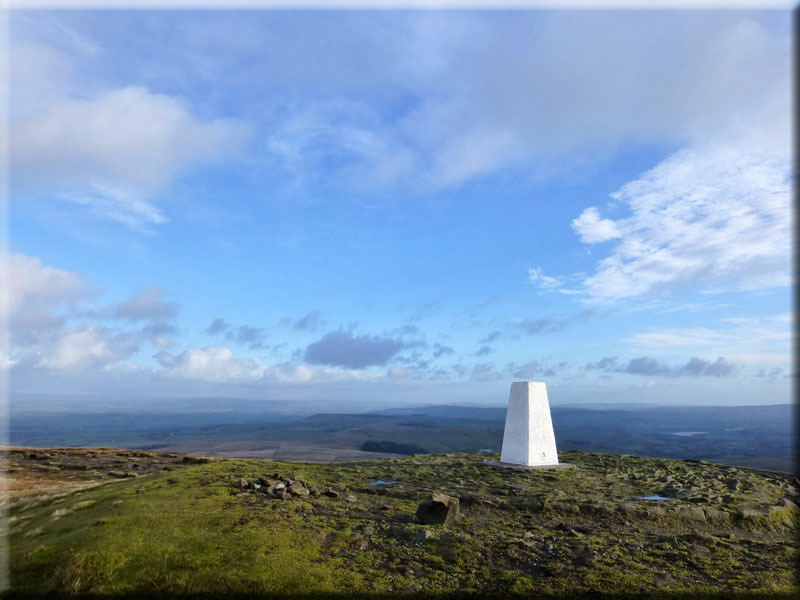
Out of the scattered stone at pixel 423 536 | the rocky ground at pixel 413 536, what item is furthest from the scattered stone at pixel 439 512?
the scattered stone at pixel 423 536

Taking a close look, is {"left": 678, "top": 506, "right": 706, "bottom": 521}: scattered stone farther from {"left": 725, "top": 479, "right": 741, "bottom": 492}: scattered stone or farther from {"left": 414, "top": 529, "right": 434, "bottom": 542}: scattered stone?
{"left": 414, "top": 529, "right": 434, "bottom": 542}: scattered stone

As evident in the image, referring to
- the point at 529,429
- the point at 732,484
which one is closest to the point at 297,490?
the point at 529,429

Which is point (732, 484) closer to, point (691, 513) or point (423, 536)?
point (691, 513)

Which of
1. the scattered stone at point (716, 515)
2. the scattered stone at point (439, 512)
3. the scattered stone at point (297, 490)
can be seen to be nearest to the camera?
the scattered stone at point (439, 512)

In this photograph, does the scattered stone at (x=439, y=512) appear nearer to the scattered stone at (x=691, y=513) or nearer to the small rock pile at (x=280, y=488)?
the small rock pile at (x=280, y=488)

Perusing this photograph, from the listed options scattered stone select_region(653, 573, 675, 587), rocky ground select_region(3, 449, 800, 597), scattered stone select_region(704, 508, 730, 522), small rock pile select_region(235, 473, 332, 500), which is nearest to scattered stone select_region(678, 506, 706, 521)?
rocky ground select_region(3, 449, 800, 597)

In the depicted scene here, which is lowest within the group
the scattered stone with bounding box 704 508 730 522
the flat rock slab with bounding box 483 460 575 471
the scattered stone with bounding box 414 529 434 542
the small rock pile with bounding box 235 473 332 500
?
the flat rock slab with bounding box 483 460 575 471

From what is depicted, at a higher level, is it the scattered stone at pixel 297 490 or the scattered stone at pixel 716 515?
the scattered stone at pixel 297 490
